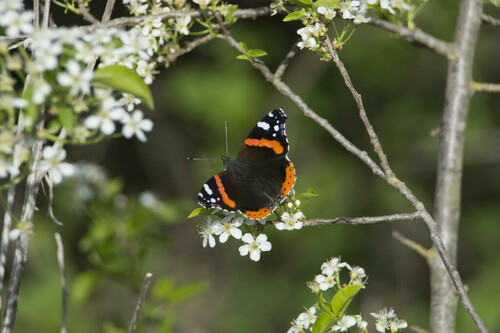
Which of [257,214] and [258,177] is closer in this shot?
[257,214]

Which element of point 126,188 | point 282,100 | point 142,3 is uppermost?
point 282,100

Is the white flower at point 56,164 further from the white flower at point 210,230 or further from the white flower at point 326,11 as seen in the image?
the white flower at point 326,11

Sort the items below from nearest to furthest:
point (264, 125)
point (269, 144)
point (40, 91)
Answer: point (40, 91), point (264, 125), point (269, 144)

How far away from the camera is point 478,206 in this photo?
473 centimetres

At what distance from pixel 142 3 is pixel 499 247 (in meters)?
3.98

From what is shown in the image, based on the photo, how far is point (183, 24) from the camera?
5.15 feet

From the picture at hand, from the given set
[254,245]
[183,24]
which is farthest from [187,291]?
[183,24]

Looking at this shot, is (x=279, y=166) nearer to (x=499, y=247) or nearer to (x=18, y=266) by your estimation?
(x=18, y=266)

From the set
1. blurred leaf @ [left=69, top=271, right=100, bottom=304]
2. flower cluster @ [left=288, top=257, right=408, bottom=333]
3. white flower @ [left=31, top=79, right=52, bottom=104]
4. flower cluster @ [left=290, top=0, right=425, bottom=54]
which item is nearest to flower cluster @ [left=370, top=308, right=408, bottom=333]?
flower cluster @ [left=288, top=257, right=408, bottom=333]

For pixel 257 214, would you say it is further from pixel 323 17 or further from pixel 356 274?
pixel 323 17

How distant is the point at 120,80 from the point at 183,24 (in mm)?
546

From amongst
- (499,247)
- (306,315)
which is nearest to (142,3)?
(306,315)

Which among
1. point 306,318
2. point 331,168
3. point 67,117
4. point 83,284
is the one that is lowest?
point 83,284

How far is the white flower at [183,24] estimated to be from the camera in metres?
1.55
